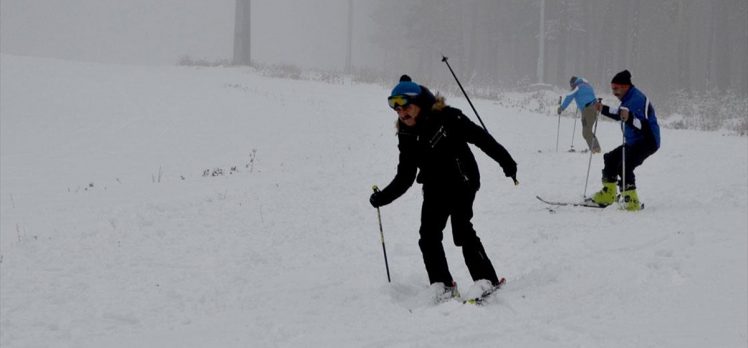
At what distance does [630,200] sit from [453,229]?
14.9 feet

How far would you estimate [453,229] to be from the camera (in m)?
5.12

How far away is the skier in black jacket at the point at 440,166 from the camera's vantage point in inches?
188

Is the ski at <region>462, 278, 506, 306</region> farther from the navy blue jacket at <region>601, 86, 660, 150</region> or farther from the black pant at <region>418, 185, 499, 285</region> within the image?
the navy blue jacket at <region>601, 86, 660, 150</region>

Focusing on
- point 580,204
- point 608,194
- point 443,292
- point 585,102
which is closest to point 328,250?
point 443,292

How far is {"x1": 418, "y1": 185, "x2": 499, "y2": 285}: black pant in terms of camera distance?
4984 millimetres

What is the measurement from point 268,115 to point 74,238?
1204cm

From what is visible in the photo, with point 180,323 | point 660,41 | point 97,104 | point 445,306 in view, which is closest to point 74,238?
point 180,323

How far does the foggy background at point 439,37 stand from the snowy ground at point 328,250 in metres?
17.9

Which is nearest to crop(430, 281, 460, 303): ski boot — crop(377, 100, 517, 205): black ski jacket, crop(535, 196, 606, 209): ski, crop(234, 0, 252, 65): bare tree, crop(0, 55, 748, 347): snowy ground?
crop(0, 55, 748, 347): snowy ground

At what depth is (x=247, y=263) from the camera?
6.72m

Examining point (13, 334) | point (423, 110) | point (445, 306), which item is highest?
point (423, 110)

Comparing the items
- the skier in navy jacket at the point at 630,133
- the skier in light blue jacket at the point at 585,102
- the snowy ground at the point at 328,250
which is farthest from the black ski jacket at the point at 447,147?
the skier in light blue jacket at the point at 585,102

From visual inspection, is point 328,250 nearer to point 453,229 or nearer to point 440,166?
point 453,229

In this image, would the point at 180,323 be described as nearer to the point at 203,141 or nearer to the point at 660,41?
the point at 203,141
